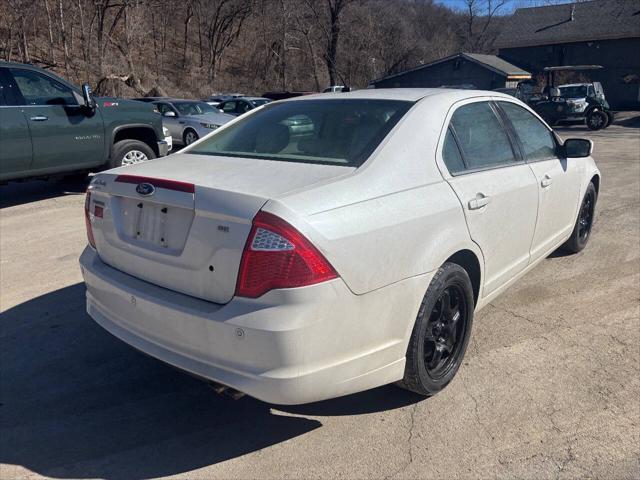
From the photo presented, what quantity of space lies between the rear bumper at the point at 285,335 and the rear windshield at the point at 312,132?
805mm

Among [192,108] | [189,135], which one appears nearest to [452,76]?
[192,108]

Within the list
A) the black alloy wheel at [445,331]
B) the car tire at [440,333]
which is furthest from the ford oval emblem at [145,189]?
the black alloy wheel at [445,331]

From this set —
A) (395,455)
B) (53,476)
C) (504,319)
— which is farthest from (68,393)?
(504,319)

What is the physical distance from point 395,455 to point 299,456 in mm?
466

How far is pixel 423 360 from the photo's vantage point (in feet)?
10.2

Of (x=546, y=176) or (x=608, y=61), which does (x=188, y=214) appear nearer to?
(x=546, y=176)

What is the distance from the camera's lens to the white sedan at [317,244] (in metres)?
2.52

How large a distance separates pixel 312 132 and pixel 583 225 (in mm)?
3535

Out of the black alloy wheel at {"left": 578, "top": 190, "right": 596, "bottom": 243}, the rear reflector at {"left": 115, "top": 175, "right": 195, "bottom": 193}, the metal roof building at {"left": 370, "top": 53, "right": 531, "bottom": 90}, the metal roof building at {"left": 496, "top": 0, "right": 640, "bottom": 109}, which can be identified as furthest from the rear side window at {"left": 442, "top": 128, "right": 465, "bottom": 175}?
the metal roof building at {"left": 496, "top": 0, "right": 640, "bottom": 109}

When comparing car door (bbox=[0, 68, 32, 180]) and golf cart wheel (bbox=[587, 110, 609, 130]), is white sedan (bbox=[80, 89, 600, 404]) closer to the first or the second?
car door (bbox=[0, 68, 32, 180])

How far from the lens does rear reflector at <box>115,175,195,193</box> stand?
2760 millimetres

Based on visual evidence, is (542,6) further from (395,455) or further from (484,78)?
(395,455)

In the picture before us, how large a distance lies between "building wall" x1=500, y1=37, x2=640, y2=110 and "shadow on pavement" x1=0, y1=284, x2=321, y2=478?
122 feet

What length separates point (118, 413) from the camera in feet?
10.6
